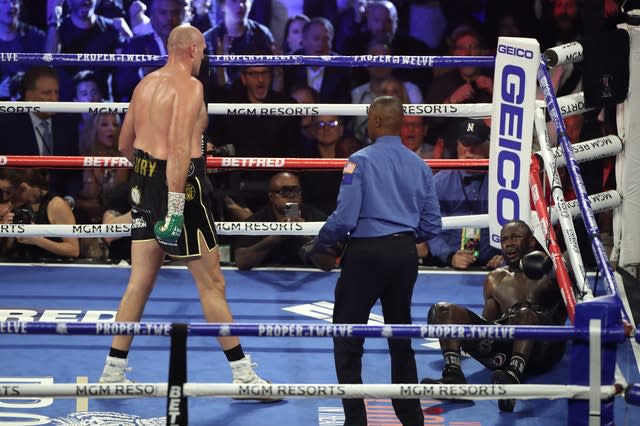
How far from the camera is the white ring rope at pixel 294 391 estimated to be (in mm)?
3217

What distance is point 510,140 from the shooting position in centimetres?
535

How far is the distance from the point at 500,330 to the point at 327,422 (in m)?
1.17

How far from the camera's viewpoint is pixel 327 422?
13.7ft

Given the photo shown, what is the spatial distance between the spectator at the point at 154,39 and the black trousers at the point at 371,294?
3.75 metres

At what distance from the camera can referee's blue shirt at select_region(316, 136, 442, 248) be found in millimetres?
3982

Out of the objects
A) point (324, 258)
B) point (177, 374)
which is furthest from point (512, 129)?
point (177, 374)

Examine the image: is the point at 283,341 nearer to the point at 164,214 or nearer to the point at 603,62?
the point at 164,214

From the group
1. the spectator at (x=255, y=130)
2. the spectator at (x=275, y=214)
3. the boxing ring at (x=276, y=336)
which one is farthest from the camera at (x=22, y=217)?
the spectator at (x=255, y=130)

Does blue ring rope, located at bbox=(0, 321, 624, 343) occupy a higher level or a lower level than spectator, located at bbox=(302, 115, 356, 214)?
lower

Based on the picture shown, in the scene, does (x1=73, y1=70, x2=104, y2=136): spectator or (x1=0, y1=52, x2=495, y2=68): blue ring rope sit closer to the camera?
(x1=0, y1=52, x2=495, y2=68): blue ring rope

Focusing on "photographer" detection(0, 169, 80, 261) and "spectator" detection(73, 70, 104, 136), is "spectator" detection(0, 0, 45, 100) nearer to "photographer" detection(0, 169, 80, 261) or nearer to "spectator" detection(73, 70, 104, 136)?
"spectator" detection(73, 70, 104, 136)

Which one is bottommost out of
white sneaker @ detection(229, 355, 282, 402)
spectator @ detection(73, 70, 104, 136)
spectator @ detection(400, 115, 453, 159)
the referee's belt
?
white sneaker @ detection(229, 355, 282, 402)

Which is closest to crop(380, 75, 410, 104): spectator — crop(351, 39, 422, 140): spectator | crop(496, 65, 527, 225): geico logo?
crop(351, 39, 422, 140): spectator

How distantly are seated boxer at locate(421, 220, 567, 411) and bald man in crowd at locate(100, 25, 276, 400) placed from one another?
0.89 metres
